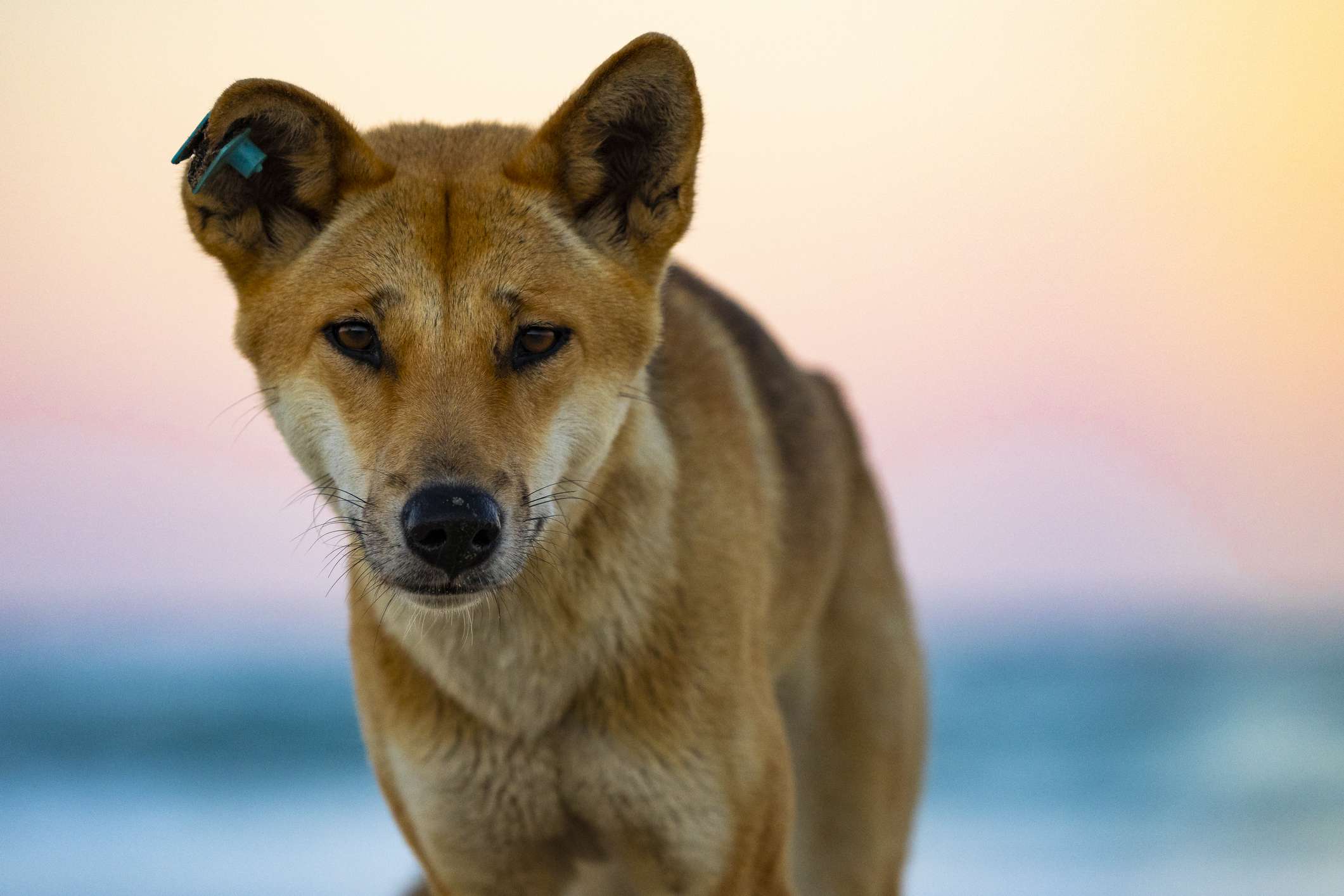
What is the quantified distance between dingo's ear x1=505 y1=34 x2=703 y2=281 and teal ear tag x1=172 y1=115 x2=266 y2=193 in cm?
60

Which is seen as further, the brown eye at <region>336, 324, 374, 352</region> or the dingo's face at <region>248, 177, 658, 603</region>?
the brown eye at <region>336, 324, 374, 352</region>

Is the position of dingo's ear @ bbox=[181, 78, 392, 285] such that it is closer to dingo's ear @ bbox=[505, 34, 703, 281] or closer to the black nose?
dingo's ear @ bbox=[505, 34, 703, 281]

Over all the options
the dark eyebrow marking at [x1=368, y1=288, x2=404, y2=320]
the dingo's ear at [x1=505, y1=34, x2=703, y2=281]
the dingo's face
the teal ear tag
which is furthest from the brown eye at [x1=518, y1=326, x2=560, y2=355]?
the teal ear tag

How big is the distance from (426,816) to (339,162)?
1.67 metres

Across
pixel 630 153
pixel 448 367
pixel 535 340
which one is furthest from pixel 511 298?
pixel 630 153

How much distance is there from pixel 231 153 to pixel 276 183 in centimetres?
20

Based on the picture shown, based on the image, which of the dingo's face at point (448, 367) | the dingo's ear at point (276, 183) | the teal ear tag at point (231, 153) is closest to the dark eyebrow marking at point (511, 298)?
the dingo's face at point (448, 367)

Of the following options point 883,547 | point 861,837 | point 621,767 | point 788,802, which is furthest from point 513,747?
point 883,547

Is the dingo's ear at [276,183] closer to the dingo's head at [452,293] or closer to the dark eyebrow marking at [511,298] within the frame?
the dingo's head at [452,293]

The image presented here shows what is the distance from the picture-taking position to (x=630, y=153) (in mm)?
3746

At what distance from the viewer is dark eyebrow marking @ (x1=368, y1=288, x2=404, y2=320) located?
3395 millimetres

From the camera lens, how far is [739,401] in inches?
189

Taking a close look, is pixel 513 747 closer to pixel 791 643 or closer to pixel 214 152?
pixel 791 643

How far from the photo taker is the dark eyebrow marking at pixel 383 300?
11.1ft
